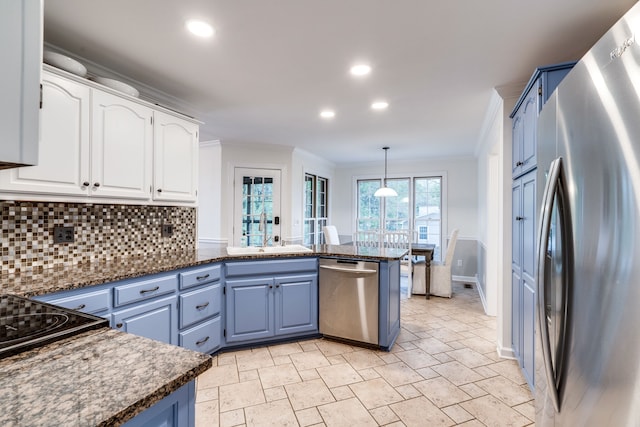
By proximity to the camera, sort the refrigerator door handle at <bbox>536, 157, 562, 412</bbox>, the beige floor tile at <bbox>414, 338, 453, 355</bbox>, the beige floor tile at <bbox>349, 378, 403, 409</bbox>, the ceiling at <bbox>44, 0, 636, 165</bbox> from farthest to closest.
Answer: the beige floor tile at <bbox>414, 338, 453, 355</bbox>, the beige floor tile at <bbox>349, 378, 403, 409</bbox>, the ceiling at <bbox>44, 0, 636, 165</bbox>, the refrigerator door handle at <bbox>536, 157, 562, 412</bbox>

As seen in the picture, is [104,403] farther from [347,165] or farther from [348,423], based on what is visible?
[347,165]

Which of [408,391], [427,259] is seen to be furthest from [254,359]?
[427,259]

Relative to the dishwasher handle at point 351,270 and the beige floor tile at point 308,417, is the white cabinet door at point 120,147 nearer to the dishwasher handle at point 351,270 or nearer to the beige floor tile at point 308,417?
the dishwasher handle at point 351,270

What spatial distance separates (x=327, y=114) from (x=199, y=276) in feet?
7.25

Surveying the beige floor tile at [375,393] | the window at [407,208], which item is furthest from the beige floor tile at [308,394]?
the window at [407,208]

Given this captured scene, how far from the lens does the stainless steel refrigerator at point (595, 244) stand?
2.35 ft

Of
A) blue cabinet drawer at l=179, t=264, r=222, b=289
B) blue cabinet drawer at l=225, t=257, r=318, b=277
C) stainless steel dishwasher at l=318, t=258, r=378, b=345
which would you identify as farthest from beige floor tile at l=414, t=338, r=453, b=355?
blue cabinet drawer at l=179, t=264, r=222, b=289

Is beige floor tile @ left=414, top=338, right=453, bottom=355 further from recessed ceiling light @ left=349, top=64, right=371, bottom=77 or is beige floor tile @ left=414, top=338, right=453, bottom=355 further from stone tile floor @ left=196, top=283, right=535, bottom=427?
recessed ceiling light @ left=349, top=64, right=371, bottom=77

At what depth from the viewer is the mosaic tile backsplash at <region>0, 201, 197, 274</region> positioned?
1946mm

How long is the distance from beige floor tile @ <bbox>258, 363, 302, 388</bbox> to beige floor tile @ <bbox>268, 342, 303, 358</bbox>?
22 cm

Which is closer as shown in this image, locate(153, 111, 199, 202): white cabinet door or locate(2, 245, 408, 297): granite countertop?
locate(2, 245, 408, 297): granite countertop

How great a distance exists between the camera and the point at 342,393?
217 cm

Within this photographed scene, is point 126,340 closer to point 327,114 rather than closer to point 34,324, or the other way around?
point 34,324

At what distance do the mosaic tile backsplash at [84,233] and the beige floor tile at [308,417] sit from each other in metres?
1.83
